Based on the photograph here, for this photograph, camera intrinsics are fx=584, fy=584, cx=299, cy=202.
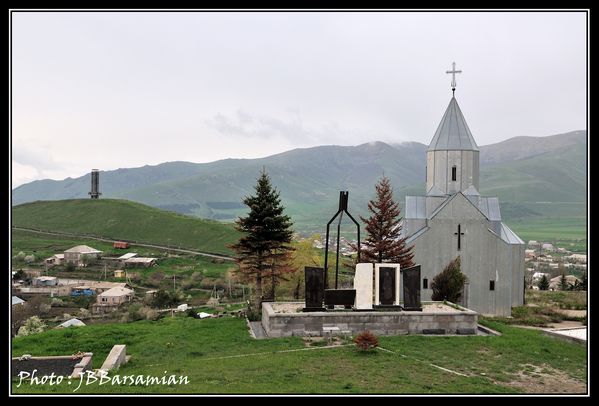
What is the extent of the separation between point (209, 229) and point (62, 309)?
5216 cm

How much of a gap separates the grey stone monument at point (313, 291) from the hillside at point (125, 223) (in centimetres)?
6646

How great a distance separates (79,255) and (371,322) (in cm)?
6288

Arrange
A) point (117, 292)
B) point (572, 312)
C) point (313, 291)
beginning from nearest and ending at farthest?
point (313, 291), point (572, 312), point (117, 292)

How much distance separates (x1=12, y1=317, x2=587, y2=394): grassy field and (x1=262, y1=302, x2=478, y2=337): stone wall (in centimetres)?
83

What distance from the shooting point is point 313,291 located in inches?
934

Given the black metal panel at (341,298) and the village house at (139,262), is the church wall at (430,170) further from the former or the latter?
the village house at (139,262)

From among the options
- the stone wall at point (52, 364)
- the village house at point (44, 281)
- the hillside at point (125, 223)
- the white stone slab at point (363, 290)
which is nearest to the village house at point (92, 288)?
the village house at point (44, 281)

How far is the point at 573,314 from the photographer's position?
33.6 metres

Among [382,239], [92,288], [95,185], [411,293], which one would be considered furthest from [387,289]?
[95,185]

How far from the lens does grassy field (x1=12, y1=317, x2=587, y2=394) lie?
587 inches

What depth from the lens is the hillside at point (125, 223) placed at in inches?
3844

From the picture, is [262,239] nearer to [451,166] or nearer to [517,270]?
[451,166]

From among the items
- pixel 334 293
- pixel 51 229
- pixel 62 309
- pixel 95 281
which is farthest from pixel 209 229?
pixel 334 293

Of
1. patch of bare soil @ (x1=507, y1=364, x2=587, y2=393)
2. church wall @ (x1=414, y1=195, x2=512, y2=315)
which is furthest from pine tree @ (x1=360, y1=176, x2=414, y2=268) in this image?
patch of bare soil @ (x1=507, y1=364, x2=587, y2=393)
